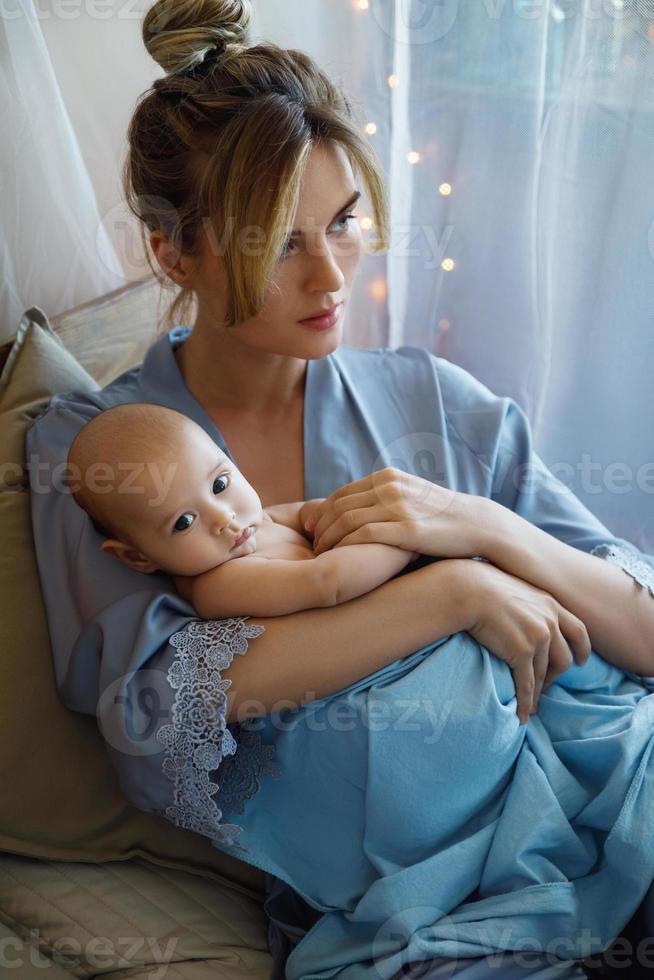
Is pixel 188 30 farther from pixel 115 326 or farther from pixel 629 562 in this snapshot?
pixel 629 562

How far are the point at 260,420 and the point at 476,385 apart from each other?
1.25ft

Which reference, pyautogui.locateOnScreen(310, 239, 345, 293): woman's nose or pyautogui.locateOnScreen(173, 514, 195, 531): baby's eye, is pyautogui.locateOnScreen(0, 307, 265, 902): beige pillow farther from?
pyautogui.locateOnScreen(310, 239, 345, 293): woman's nose

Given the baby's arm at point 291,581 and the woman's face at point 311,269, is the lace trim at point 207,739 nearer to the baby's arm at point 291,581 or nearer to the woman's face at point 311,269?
the baby's arm at point 291,581

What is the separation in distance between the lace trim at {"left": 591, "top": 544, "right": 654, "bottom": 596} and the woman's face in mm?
527

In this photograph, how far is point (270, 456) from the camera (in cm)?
150

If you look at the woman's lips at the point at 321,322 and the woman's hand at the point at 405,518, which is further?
the woman's lips at the point at 321,322

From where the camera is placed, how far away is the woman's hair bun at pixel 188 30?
1.30m

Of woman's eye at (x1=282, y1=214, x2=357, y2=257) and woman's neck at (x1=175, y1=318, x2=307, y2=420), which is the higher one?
woman's eye at (x1=282, y1=214, x2=357, y2=257)

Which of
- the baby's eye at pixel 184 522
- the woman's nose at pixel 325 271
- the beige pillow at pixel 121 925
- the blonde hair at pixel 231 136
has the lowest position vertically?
the beige pillow at pixel 121 925

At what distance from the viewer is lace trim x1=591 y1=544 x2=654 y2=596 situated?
131cm

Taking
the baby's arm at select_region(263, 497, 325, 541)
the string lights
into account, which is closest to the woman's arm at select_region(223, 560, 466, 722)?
the baby's arm at select_region(263, 497, 325, 541)

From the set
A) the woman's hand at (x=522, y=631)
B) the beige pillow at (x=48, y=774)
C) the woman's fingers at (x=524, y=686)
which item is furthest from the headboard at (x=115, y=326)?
the woman's fingers at (x=524, y=686)

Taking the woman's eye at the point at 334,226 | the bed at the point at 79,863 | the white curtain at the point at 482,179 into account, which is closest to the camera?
the bed at the point at 79,863

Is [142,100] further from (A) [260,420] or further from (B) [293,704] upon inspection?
(B) [293,704]
